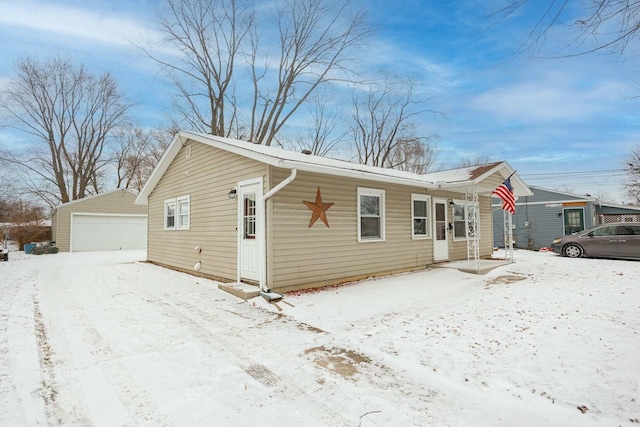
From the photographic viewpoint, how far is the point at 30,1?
26.6 feet

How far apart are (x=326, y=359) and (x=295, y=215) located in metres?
3.77

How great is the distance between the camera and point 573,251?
12680 millimetres

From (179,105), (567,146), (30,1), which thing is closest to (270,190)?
(30,1)

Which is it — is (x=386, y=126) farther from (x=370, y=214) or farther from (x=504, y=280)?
(x=504, y=280)

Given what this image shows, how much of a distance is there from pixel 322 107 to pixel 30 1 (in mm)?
17680

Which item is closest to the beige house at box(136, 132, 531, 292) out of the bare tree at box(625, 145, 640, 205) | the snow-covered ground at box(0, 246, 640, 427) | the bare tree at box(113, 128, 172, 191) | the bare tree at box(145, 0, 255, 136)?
the snow-covered ground at box(0, 246, 640, 427)

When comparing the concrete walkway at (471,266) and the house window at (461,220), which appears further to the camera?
the house window at (461,220)

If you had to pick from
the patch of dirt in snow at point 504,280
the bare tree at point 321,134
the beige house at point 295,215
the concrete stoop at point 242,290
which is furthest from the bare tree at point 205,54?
the patch of dirt in snow at point 504,280

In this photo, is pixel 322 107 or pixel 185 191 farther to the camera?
pixel 322 107

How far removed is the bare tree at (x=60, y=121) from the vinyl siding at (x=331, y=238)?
25585mm

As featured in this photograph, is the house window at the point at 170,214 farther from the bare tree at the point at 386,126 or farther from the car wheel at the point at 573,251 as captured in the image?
the bare tree at the point at 386,126

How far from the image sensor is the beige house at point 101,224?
19.1 meters

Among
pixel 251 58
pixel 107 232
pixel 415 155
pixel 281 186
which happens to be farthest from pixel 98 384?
pixel 415 155

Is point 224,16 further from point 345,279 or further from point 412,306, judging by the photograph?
point 412,306
